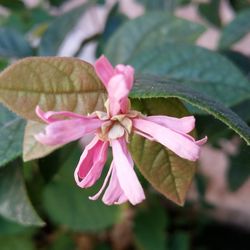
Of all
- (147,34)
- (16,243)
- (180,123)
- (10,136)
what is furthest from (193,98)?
(16,243)

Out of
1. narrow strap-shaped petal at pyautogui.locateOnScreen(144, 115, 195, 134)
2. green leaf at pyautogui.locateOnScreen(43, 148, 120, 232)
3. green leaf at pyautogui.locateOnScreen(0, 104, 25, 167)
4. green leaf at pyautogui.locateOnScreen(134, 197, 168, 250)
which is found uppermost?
narrow strap-shaped petal at pyautogui.locateOnScreen(144, 115, 195, 134)

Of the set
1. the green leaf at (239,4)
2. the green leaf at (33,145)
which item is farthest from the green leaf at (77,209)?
the green leaf at (33,145)

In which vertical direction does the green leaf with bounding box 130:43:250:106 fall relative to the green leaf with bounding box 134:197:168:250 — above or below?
above

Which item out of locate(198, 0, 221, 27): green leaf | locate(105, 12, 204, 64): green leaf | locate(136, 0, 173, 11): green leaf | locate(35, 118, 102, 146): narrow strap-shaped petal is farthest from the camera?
locate(198, 0, 221, 27): green leaf

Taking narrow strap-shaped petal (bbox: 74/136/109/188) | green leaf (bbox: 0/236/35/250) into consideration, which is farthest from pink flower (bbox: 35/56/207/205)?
green leaf (bbox: 0/236/35/250)

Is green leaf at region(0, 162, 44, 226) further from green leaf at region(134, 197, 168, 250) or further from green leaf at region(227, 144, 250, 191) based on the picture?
green leaf at region(134, 197, 168, 250)

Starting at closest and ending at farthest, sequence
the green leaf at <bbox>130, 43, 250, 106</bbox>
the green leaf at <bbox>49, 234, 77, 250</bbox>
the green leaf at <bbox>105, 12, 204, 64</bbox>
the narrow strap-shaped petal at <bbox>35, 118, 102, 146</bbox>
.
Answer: the narrow strap-shaped petal at <bbox>35, 118, 102, 146</bbox>
the green leaf at <bbox>130, 43, 250, 106</bbox>
the green leaf at <bbox>105, 12, 204, 64</bbox>
the green leaf at <bbox>49, 234, 77, 250</bbox>
